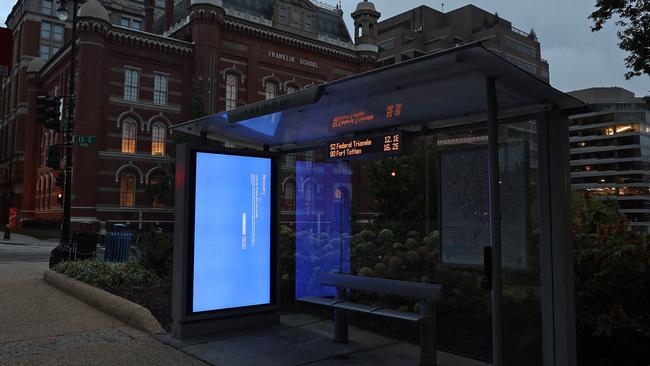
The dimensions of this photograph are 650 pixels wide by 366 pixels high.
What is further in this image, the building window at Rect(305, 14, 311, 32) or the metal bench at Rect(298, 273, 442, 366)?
the building window at Rect(305, 14, 311, 32)

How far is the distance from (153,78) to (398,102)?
38.6m

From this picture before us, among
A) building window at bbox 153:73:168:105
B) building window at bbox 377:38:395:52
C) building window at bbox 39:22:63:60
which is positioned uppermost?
building window at bbox 377:38:395:52

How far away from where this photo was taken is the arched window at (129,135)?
130 feet

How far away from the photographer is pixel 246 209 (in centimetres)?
773

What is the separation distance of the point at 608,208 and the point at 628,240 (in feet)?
4.51

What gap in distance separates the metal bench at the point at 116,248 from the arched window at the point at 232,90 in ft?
99.1

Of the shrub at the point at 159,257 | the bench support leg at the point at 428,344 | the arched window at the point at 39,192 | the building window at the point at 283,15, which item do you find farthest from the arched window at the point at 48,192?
the bench support leg at the point at 428,344

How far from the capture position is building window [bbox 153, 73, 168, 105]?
135ft

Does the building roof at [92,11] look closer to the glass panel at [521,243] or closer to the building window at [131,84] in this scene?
the building window at [131,84]

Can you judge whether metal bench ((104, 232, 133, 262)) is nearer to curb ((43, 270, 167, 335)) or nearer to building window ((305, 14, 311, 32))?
curb ((43, 270, 167, 335))

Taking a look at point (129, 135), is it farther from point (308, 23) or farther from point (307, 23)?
point (308, 23)

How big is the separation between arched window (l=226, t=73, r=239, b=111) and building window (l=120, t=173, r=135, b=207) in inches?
405

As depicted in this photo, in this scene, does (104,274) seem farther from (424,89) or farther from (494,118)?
(494,118)

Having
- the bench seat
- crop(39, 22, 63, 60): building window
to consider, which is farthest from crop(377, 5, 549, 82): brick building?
the bench seat
